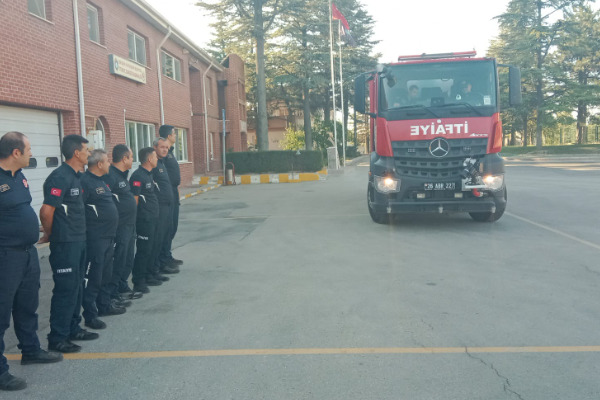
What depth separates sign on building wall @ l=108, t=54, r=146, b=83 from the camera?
15.9 meters

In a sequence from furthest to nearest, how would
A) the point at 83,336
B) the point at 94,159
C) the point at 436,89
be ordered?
the point at 436,89
the point at 94,159
the point at 83,336

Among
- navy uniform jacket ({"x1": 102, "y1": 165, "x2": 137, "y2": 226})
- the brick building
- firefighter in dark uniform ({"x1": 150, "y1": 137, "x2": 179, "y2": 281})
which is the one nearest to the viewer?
navy uniform jacket ({"x1": 102, "y1": 165, "x2": 137, "y2": 226})

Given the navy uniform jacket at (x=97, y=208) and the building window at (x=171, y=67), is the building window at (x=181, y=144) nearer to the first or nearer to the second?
the building window at (x=171, y=67)

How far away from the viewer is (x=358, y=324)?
4977mm

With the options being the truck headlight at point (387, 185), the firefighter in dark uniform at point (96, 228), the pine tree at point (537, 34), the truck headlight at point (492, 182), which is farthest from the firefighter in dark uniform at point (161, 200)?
the pine tree at point (537, 34)

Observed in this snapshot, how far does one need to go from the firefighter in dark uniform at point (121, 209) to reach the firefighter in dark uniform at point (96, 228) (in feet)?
1.35

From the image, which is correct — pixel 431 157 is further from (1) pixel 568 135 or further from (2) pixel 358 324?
(1) pixel 568 135

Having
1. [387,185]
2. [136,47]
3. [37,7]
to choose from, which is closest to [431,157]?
[387,185]

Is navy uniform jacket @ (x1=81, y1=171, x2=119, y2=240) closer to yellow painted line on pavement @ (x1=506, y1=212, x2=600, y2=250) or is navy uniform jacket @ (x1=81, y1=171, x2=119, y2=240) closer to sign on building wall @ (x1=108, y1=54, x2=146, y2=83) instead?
yellow painted line on pavement @ (x1=506, y1=212, x2=600, y2=250)

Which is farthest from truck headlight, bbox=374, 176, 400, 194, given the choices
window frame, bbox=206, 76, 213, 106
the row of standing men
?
window frame, bbox=206, 76, 213, 106

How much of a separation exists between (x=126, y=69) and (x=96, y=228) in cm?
1321

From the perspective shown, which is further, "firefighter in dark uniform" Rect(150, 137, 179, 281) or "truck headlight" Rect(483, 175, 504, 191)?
"truck headlight" Rect(483, 175, 504, 191)

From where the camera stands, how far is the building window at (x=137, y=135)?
18.2 metres

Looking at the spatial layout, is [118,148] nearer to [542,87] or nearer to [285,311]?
[285,311]
